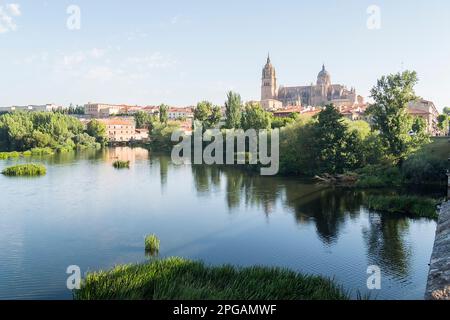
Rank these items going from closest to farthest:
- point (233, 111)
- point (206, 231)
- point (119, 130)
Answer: point (206, 231)
point (233, 111)
point (119, 130)

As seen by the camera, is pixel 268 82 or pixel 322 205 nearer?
pixel 322 205

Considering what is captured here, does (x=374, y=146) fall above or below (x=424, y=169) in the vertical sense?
above

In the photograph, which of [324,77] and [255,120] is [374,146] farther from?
[324,77]

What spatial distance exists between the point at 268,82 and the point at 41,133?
293ft

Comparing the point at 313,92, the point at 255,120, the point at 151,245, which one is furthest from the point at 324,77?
the point at 151,245

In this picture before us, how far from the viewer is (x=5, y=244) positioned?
55.2 ft

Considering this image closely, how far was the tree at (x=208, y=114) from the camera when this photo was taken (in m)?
65.6

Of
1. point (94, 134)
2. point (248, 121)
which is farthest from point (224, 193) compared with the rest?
point (94, 134)

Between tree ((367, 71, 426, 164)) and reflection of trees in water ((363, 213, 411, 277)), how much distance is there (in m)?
11.8

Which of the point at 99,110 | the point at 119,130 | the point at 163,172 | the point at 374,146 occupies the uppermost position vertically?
the point at 99,110

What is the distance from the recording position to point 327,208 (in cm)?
2395

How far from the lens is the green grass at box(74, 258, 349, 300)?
402 inches

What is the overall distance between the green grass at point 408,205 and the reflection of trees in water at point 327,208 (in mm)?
1172
